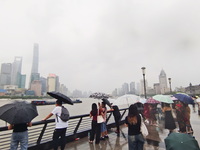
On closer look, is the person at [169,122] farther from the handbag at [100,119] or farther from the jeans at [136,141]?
the jeans at [136,141]

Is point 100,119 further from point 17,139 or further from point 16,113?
point 16,113

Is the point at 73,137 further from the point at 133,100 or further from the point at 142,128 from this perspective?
the point at 133,100

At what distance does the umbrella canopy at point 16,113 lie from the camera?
9.01ft

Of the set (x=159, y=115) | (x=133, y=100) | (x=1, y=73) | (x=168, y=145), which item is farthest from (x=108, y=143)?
(x=1, y=73)

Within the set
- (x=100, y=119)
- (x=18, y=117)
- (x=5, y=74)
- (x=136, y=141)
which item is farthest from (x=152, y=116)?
(x=5, y=74)

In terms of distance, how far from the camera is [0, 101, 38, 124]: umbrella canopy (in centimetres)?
275

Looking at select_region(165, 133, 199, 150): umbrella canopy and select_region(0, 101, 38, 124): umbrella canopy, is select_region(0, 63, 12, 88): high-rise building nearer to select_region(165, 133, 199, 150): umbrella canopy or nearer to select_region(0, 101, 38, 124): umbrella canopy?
select_region(0, 101, 38, 124): umbrella canopy

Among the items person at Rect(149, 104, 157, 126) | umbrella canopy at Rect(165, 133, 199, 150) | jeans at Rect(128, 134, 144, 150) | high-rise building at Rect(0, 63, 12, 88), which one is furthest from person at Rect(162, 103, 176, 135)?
high-rise building at Rect(0, 63, 12, 88)

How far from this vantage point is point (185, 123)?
535 centimetres

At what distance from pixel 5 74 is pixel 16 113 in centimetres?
23093

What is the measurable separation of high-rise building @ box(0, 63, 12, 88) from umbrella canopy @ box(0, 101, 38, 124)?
22057 centimetres

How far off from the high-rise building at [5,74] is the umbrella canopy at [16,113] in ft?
724

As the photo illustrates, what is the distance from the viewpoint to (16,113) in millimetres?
2814

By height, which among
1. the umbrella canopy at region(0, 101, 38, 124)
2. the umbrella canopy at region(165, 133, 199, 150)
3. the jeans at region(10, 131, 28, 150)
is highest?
the umbrella canopy at region(0, 101, 38, 124)
